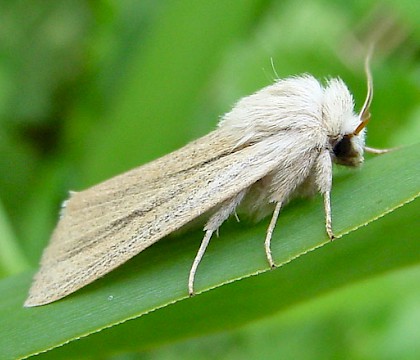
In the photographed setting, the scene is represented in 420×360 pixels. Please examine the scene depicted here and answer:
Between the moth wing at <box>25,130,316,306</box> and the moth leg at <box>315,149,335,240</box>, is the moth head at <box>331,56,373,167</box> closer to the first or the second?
the moth leg at <box>315,149,335,240</box>

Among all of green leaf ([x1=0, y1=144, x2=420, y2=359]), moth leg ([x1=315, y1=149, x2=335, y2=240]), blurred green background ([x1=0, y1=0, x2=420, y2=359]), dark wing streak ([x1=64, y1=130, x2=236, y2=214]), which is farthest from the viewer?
blurred green background ([x1=0, y1=0, x2=420, y2=359])

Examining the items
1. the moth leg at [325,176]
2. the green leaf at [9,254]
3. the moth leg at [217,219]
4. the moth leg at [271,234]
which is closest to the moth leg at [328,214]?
the moth leg at [325,176]

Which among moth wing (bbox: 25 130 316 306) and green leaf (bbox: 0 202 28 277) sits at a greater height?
moth wing (bbox: 25 130 316 306)

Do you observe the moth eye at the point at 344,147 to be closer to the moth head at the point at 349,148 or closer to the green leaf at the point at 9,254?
the moth head at the point at 349,148

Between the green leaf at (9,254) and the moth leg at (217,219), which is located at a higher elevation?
the moth leg at (217,219)

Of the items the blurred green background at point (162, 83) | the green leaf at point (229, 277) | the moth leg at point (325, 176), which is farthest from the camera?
the blurred green background at point (162, 83)

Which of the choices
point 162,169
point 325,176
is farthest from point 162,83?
point 325,176

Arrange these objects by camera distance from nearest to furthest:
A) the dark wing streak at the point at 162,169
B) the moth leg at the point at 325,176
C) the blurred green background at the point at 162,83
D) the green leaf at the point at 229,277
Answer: the green leaf at the point at 229,277
the moth leg at the point at 325,176
the dark wing streak at the point at 162,169
the blurred green background at the point at 162,83

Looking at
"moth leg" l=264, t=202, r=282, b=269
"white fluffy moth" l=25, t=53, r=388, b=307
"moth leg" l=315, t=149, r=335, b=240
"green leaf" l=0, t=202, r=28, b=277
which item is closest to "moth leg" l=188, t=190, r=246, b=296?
"white fluffy moth" l=25, t=53, r=388, b=307

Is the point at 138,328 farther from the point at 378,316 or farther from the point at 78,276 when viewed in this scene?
the point at 378,316
